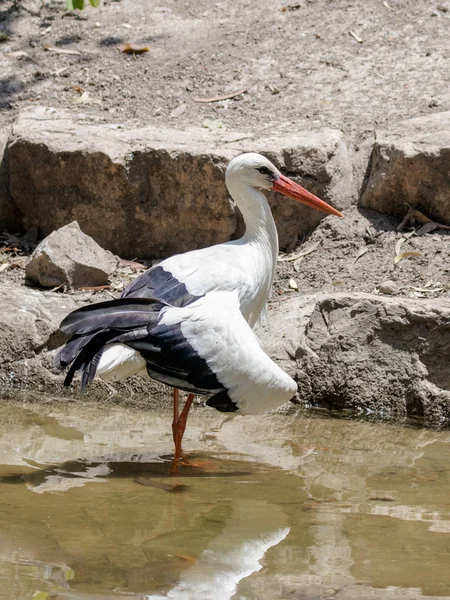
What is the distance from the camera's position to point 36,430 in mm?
5332

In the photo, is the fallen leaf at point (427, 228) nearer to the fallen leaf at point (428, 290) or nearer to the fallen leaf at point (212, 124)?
the fallen leaf at point (428, 290)

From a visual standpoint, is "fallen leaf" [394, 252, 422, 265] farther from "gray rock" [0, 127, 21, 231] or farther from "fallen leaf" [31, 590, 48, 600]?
"fallen leaf" [31, 590, 48, 600]

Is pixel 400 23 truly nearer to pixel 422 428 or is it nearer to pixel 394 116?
pixel 394 116

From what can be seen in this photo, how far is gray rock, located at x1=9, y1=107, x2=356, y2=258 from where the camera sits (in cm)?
692

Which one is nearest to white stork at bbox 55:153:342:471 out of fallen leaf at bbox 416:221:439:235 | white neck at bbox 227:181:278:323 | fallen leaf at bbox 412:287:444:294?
white neck at bbox 227:181:278:323

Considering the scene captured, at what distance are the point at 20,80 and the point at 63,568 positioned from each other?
582cm

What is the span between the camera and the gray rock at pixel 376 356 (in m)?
5.47

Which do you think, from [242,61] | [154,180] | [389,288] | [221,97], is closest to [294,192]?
[389,288]

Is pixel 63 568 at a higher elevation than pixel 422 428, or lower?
higher

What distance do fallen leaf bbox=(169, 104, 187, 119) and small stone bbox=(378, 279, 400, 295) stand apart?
255 cm

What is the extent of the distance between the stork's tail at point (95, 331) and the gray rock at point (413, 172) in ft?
9.54

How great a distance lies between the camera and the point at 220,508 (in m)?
4.30

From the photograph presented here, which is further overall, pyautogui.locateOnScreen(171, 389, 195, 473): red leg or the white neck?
the white neck

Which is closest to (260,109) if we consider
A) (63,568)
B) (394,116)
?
(394,116)
